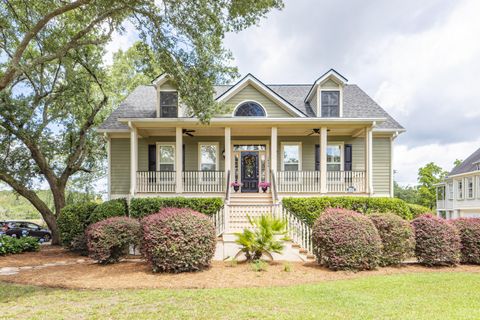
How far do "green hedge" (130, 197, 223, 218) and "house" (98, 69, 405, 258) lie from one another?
2.57 feet

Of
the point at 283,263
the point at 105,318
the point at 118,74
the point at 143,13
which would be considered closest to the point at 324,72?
the point at 143,13

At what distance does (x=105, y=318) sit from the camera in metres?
4.91

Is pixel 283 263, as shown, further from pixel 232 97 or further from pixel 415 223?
pixel 232 97

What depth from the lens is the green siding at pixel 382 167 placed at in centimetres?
1537

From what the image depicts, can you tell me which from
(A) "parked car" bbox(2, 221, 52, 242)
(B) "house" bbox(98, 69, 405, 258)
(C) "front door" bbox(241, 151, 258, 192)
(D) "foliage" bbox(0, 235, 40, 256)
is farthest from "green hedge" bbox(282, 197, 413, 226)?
(A) "parked car" bbox(2, 221, 52, 242)

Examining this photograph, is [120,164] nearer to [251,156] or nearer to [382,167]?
[251,156]

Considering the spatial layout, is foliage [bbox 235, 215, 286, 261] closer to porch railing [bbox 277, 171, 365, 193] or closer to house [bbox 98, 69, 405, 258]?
house [bbox 98, 69, 405, 258]

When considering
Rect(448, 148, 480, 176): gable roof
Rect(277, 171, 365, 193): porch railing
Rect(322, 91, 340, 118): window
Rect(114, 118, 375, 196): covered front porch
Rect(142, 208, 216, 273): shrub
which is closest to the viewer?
Rect(142, 208, 216, 273): shrub

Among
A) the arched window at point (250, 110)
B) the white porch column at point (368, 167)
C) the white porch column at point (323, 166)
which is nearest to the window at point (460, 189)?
the white porch column at point (368, 167)

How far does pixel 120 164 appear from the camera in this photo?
50.2 ft

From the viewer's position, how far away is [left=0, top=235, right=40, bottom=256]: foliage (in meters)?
11.4

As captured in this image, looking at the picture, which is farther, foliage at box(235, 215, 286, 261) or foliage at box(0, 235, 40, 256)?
foliage at box(0, 235, 40, 256)

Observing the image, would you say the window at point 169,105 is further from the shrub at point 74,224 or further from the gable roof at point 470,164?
the gable roof at point 470,164

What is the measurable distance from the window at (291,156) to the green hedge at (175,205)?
5075 mm
